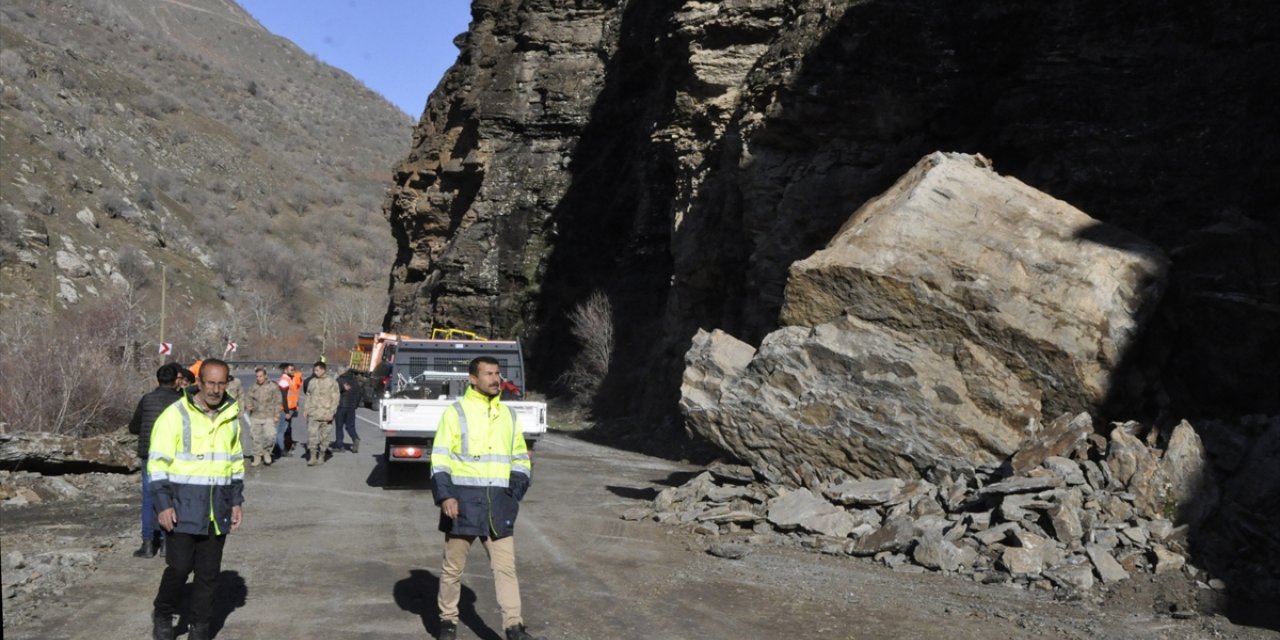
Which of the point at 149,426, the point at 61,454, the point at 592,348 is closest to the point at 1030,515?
the point at 149,426

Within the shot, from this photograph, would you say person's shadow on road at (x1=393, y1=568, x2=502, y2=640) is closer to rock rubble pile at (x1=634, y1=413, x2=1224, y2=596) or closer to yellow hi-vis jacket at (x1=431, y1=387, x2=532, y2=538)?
yellow hi-vis jacket at (x1=431, y1=387, x2=532, y2=538)

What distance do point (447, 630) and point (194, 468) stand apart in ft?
5.82

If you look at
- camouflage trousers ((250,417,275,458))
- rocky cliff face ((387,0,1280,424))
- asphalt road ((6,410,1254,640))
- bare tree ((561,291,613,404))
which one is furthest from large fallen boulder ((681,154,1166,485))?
bare tree ((561,291,613,404))

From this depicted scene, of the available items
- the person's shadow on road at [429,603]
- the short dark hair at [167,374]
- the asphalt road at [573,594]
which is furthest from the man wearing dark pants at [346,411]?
the person's shadow on road at [429,603]

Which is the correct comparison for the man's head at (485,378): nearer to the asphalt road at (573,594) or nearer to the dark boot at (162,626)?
the asphalt road at (573,594)

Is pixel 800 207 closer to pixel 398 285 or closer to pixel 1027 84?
pixel 1027 84

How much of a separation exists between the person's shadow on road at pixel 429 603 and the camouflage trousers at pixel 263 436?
9399mm

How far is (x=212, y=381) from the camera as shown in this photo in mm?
6789

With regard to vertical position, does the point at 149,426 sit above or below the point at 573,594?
above

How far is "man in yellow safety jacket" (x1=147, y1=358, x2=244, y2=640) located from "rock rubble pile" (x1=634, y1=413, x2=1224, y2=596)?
5.24m

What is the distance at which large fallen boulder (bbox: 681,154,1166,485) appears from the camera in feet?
40.0

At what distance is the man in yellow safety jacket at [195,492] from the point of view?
260 inches

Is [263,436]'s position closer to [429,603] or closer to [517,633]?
[429,603]

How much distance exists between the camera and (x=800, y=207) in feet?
71.7
